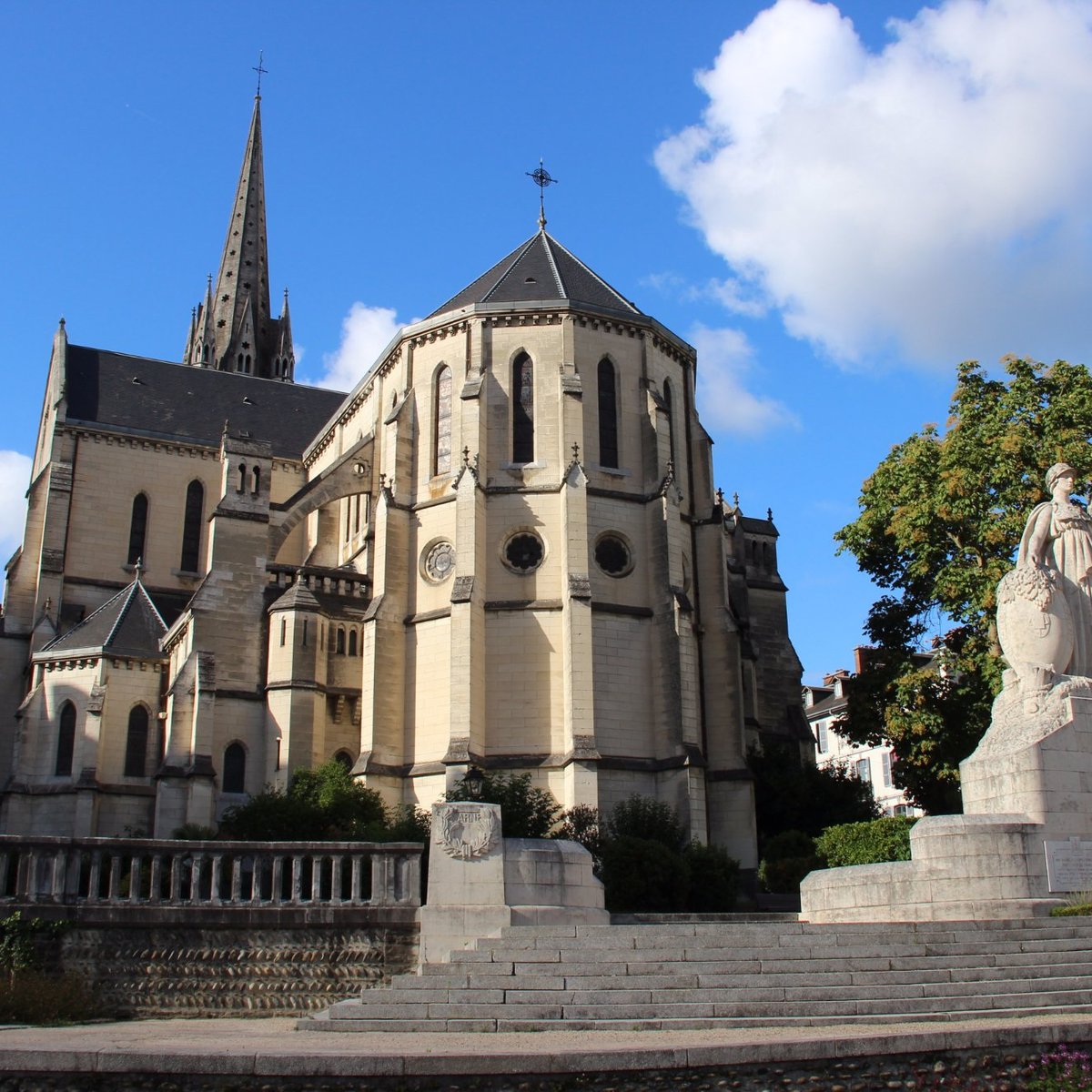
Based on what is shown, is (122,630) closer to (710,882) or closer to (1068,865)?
(710,882)

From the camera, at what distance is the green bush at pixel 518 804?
25.1 meters

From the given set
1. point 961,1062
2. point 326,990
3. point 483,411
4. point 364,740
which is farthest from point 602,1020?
point 483,411

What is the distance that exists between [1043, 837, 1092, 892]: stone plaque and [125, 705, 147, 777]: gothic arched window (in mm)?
26987

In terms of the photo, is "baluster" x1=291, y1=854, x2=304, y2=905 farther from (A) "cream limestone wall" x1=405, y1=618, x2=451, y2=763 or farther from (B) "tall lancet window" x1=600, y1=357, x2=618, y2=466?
(B) "tall lancet window" x1=600, y1=357, x2=618, y2=466

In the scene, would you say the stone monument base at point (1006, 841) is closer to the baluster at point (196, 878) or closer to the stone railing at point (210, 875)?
the stone railing at point (210, 875)

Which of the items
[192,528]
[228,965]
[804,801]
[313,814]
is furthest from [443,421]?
[228,965]

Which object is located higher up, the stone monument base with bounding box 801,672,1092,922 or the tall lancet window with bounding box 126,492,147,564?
the tall lancet window with bounding box 126,492,147,564

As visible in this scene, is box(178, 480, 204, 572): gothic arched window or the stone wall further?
box(178, 480, 204, 572): gothic arched window

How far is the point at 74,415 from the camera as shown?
4525 centimetres

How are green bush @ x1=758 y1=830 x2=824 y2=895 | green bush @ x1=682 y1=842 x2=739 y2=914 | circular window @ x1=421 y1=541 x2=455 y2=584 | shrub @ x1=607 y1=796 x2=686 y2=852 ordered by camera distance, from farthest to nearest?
circular window @ x1=421 y1=541 x2=455 y2=584 < green bush @ x1=758 y1=830 x2=824 y2=895 < shrub @ x1=607 y1=796 x2=686 y2=852 < green bush @ x1=682 y1=842 x2=739 y2=914

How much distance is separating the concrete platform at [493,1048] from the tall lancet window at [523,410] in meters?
24.3

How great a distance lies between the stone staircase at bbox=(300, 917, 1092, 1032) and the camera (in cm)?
1039

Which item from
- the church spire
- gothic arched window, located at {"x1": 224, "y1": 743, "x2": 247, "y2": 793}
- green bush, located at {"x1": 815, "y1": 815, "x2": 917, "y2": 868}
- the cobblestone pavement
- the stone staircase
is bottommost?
the cobblestone pavement

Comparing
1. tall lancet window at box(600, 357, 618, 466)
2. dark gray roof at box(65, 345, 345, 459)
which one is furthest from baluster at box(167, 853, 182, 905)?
dark gray roof at box(65, 345, 345, 459)
